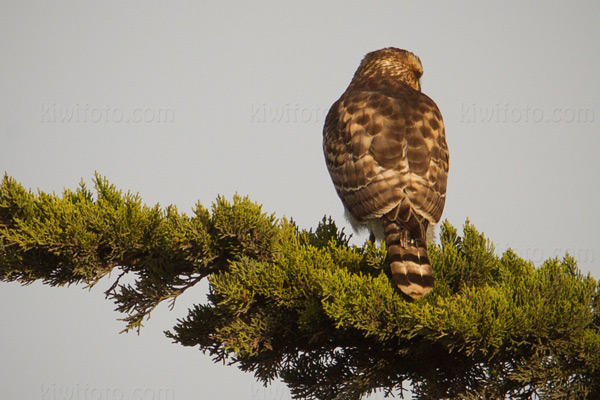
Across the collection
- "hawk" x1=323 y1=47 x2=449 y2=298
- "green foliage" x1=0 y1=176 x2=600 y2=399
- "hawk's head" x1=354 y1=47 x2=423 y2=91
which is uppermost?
"hawk's head" x1=354 y1=47 x2=423 y2=91

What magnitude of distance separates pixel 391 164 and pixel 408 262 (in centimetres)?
144

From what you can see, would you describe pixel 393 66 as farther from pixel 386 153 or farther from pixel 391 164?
pixel 391 164

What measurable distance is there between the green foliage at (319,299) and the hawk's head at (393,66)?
363cm

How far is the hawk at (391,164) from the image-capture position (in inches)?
178

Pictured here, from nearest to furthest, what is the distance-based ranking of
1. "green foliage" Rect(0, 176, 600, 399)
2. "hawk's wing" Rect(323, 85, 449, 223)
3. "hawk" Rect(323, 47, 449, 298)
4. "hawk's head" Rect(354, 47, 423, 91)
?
"green foliage" Rect(0, 176, 600, 399) → "hawk" Rect(323, 47, 449, 298) → "hawk's wing" Rect(323, 85, 449, 223) → "hawk's head" Rect(354, 47, 423, 91)

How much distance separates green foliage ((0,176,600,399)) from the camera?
3227 millimetres

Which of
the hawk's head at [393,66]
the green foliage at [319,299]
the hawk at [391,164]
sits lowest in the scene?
the green foliage at [319,299]

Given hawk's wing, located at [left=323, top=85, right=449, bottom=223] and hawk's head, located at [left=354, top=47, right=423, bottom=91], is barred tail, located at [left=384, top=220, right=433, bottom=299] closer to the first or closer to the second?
hawk's wing, located at [left=323, top=85, right=449, bottom=223]

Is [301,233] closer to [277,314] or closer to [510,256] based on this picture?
[277,314]

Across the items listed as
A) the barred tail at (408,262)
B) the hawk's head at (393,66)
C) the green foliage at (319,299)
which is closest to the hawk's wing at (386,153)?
the barred tail at (408,262)

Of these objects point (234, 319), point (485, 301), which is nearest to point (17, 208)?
point (234, 319)

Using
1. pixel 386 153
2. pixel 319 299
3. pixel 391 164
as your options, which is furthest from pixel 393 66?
pixel 319 299

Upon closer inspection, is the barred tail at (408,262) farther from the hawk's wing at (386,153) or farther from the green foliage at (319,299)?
the hawk's wing at (386,153)

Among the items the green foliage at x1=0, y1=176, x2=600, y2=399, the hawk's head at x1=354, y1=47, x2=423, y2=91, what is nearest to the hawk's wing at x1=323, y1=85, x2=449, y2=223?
the green foliage at x1=0, y1=176, x2=600, y2=399
